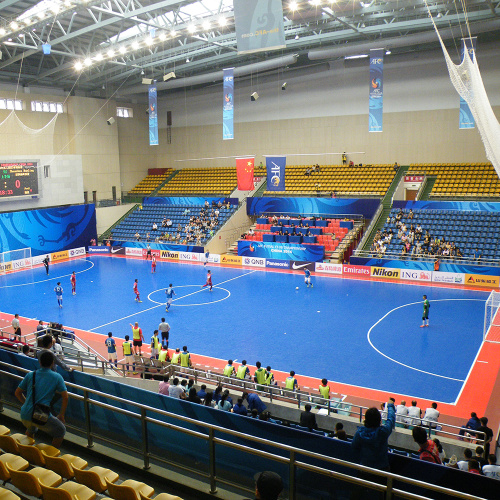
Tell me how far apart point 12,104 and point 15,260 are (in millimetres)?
13261

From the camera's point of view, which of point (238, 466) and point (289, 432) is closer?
point (238, 466)

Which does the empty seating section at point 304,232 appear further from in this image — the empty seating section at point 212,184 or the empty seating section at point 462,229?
the empty seating section at point 212,184

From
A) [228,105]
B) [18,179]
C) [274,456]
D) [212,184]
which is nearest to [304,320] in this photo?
[228,105]

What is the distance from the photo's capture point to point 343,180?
40875mm

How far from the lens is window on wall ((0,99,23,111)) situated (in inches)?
1550

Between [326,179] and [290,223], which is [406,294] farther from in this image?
[326,179]

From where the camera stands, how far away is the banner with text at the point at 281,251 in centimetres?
3469

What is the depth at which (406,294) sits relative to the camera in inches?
1064

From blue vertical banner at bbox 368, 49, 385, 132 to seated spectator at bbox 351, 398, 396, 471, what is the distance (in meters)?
25.7

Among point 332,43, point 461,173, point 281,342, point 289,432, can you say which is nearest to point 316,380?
point 281,342

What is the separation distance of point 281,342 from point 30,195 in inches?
1080

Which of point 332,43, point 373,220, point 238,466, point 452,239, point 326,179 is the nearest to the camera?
point 238,466

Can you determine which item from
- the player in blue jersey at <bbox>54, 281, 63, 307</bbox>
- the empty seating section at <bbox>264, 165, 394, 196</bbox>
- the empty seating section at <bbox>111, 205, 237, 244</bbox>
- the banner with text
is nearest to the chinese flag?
the banner with text

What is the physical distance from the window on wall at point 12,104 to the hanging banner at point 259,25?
98.8ft
